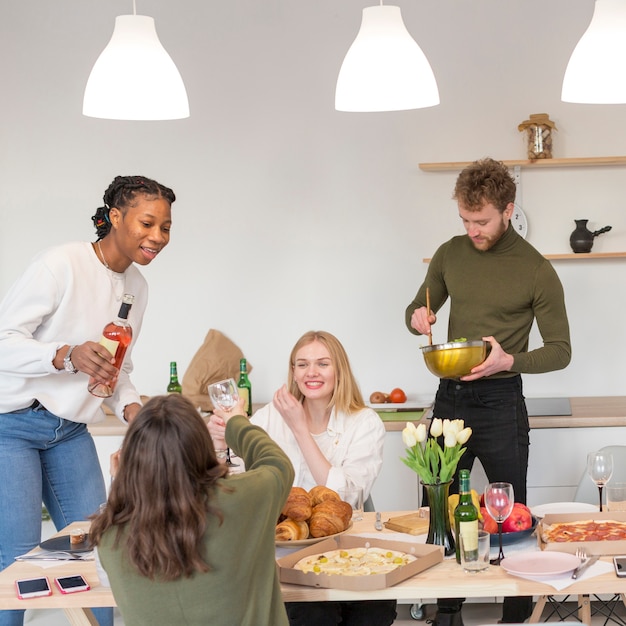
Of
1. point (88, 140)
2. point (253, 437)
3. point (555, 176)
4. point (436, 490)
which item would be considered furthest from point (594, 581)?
point (88, 140)

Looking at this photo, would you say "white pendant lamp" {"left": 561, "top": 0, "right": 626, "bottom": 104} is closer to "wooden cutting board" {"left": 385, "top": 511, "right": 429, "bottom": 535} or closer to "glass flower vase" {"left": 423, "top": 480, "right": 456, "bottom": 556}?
"glass flower vase" {"left": 423, "top": 480, "right": 456, "bottom": 556}

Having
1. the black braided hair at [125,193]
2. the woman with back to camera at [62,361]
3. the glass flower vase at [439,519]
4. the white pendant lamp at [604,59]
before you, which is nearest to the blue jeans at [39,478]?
the woman with back to camera at [62,361]

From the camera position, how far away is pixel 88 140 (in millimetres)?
4414

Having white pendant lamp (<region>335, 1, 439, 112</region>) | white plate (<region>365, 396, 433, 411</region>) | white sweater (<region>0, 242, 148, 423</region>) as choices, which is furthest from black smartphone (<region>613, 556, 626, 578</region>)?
white plate (<region>365, 396, 433, 411</region>)

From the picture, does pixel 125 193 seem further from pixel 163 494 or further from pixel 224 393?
pixel 163 494

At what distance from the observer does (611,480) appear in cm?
300

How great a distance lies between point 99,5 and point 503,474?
112 inches

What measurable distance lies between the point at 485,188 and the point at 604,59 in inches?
29.7

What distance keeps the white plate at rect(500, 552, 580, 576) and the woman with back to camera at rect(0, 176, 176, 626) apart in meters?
1.09

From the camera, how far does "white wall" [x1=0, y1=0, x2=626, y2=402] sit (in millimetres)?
4207

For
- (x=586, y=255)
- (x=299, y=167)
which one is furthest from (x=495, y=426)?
(x=299, y=167)

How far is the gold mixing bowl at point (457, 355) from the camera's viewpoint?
2.85m

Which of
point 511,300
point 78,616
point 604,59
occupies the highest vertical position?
point 604,59

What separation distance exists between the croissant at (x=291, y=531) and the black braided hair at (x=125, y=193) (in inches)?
38.4
